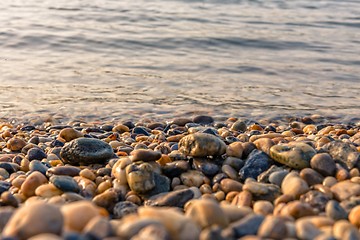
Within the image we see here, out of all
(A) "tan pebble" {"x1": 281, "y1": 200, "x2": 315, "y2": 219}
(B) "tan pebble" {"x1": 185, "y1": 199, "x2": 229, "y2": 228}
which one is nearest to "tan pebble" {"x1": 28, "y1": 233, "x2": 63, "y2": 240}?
Result: (B) "tan pebble" {"x1": 185, "y1": 199, "x2": 229, "y2": 228}

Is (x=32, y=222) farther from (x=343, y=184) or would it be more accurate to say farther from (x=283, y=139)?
(x=283, y=139)

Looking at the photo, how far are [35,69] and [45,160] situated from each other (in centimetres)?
473

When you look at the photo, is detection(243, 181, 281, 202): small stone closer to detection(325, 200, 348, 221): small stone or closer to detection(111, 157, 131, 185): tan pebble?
detection(325, 200, 348, 221): small stone

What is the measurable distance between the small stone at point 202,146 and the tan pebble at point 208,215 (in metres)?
1.55

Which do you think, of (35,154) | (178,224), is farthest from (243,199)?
(35,154)

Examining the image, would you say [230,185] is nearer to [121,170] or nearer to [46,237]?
[121,170]

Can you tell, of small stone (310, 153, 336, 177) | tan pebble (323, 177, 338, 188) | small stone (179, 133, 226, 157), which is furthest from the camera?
small stone (179, 133, 226, 157)

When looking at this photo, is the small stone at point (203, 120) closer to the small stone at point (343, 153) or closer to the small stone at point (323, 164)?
the small stone at point (343, 153)

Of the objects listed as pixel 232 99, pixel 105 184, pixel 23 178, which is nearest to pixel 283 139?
pixel 105 184

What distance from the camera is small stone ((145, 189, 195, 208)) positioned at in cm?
293

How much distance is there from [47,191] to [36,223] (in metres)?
1.39

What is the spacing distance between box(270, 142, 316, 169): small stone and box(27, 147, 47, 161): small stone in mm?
1720

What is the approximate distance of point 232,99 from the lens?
6945 millimetres

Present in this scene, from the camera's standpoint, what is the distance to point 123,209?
291cm
